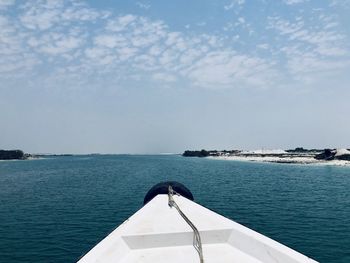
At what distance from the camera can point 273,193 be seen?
35.1 metres

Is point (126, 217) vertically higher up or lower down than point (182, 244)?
lower down

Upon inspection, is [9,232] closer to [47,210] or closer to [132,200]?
[47,210]

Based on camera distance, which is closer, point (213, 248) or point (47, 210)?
point (213, 248)

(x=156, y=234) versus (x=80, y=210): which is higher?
(x=156, y=234)

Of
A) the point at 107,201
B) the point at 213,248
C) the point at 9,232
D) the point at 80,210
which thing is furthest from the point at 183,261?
the point at 107,201

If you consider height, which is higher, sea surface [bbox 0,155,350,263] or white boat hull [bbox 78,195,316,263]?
white boat hull [bbox 78,195,316,263]

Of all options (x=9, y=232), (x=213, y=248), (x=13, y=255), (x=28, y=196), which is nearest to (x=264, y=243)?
(x=213, y=248)

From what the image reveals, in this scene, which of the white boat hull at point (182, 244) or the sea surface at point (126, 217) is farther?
the sea surface at point (126, 217)

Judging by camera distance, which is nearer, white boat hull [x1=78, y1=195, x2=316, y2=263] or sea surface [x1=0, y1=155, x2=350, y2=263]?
white boat hull [x1=78, y1=195, x2=316, y2=263]

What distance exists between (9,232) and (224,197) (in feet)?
68.9

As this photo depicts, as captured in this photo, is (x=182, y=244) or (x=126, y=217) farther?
(x=126, y=217)

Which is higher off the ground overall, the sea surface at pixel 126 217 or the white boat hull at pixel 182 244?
the white boat hull at pixel 182 244

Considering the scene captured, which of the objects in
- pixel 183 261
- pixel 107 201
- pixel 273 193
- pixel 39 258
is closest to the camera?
pixel 183 261

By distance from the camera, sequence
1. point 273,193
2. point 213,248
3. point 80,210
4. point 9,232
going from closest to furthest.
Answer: point 213,248 → point 9,232 → point 80,210 → point 273,193
